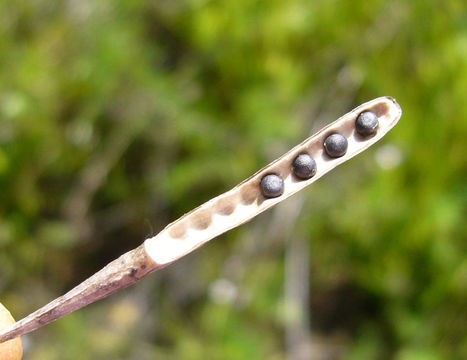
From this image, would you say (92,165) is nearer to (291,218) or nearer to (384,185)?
(291,218)

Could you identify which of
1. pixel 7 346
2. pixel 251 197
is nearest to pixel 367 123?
pixel 251 197

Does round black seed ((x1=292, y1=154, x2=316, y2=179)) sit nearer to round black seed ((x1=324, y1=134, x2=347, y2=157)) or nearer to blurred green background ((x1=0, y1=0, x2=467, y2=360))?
round black seed ((x1=324, y1=134, x2=347, y2=157))

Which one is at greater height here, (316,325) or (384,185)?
(384,185)

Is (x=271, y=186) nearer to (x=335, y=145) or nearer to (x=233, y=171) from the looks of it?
(x=335, y=145)

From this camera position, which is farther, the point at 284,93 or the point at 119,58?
the point at 284,93

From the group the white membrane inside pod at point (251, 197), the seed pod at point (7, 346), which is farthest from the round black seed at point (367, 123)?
the seed pod at point (7, 346)

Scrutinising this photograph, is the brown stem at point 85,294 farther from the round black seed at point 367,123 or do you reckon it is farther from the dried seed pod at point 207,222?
the round black seed at point 367,123

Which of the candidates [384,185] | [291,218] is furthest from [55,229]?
[384,185]
